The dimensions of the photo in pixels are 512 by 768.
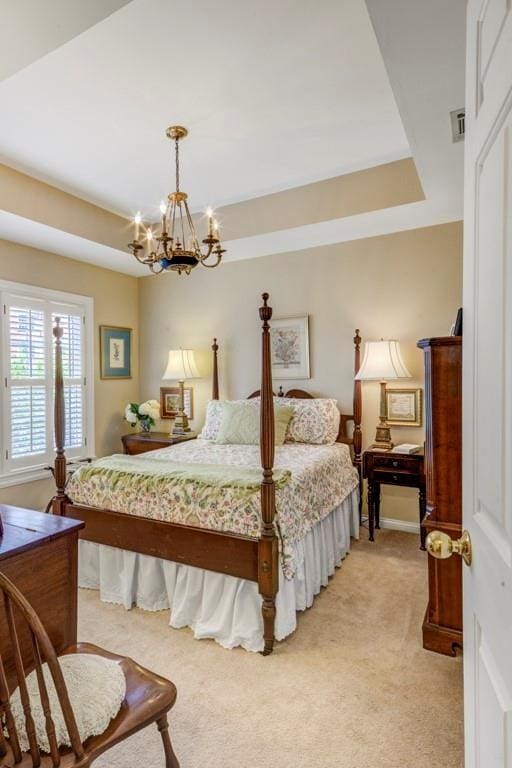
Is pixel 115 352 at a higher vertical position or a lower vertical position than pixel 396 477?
higher

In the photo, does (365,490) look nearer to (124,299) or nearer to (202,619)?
(202,619)

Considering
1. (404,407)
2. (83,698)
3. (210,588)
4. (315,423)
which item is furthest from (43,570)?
(404,407)

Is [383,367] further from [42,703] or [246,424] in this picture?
[42,703]

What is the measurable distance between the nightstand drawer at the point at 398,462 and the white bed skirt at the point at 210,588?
65 cm

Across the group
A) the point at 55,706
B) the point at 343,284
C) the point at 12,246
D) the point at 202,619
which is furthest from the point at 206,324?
the point at 55,706

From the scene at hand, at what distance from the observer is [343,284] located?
390 centimetres

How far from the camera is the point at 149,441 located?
4.25m

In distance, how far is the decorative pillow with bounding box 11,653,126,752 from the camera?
3.39ft

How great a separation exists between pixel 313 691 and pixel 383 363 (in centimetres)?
230

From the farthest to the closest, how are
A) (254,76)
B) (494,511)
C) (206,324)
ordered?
(206,324)
(254,76)
(494,511)

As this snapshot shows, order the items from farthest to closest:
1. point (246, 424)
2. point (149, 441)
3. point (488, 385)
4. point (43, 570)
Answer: point (149, 441) → point (246, 424) → point (43, 570) → point (488, 385)

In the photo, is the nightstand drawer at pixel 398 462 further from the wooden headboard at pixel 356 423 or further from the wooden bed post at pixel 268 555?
the wooden bed post at pixel 268 555

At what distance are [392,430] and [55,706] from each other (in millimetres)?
3177

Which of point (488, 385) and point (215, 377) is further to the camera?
point (215, 377)
